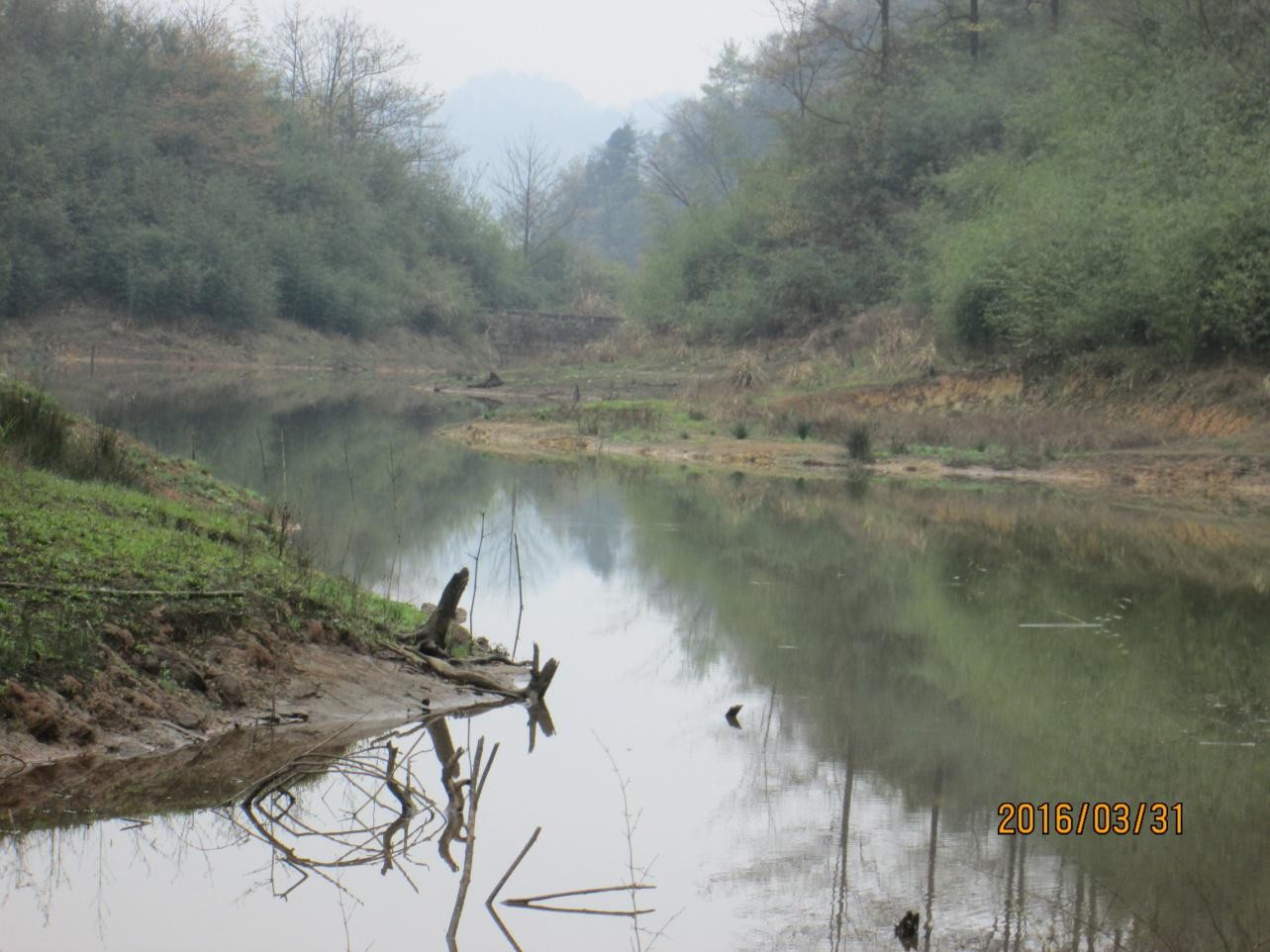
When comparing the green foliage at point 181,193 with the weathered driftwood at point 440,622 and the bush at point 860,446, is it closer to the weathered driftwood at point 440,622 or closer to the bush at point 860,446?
the bush at point 860,446

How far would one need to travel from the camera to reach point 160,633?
28.1 ft

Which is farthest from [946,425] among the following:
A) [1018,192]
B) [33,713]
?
[33,713]

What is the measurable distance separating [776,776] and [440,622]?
2.73 meters

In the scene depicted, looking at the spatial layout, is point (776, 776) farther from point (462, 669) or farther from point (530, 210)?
point (530, 210)

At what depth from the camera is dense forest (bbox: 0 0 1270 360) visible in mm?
32094

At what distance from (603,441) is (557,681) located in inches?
858

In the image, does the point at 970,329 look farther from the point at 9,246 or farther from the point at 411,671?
the point at 9,246

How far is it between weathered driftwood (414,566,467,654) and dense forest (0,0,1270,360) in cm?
2207

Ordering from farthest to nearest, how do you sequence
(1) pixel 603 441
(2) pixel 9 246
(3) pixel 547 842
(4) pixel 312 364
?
(4) pixel 312 364, (2) pixel 9 246, (1) pixel 603 441, (3) pixel 547 842

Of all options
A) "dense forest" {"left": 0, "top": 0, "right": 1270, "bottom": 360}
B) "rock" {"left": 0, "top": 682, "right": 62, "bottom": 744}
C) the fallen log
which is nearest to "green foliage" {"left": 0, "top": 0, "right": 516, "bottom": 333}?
"dense forest" {"left": 0, "top": 0, "right": 1270, "bottom": 360}

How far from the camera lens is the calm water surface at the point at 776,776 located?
20.6ft

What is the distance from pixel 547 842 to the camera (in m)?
7.25

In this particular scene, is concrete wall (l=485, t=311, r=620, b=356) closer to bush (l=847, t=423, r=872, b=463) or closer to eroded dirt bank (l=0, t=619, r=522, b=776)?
bush (l=847, t=423, r=872, b=463)

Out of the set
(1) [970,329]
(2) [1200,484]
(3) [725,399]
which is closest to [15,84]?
(3) [725,399]
